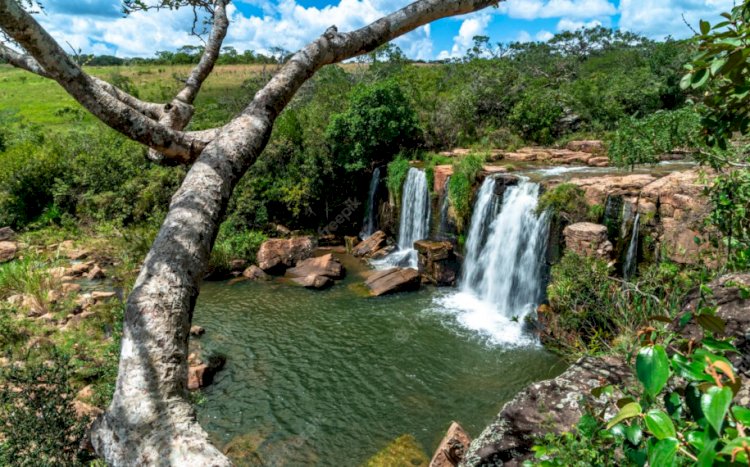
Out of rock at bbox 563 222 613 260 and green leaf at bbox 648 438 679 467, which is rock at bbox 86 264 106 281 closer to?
rock at bbox 563 222 613 260

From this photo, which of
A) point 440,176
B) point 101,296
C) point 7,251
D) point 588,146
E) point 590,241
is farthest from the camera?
point 588,146

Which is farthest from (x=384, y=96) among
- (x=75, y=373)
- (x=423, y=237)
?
(x=75, y=373)

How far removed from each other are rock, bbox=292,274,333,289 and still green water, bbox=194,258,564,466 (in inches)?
37.4

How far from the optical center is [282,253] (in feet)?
50.6

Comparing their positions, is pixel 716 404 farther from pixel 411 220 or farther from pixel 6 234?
pixel 6 234

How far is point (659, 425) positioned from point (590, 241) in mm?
9000

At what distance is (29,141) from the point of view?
22344 mm

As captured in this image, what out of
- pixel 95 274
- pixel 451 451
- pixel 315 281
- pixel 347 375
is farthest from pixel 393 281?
pixel 95 274

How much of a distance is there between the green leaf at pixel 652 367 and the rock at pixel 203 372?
8607 millimetres

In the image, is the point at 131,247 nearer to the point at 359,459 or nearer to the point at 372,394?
the point at 372,394

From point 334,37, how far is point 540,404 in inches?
109
